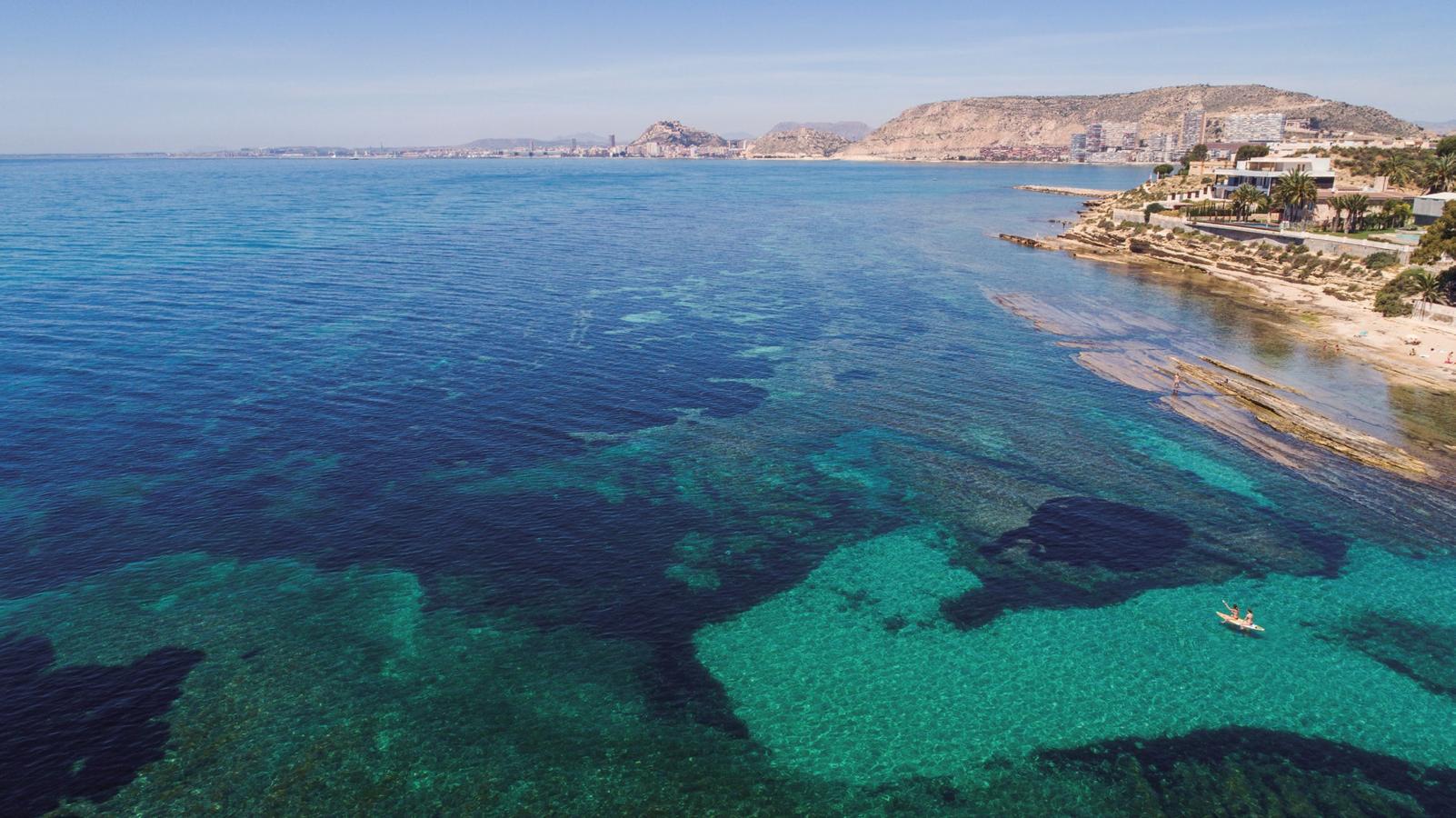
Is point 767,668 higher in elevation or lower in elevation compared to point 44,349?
lower

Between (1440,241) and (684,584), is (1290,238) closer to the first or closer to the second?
(1440,241)

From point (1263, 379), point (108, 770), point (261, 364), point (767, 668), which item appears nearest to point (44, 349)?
point (261, 364)

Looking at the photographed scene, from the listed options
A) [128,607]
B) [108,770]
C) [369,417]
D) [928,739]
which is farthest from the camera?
[369,417]

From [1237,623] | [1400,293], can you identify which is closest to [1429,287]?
[1400,293]

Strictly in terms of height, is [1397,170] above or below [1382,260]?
above

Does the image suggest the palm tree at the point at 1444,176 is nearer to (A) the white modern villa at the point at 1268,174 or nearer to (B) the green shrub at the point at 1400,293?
(A) the white modern villa at the point at 1268,174

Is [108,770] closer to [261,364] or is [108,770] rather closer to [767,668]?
[767,668]
